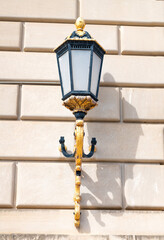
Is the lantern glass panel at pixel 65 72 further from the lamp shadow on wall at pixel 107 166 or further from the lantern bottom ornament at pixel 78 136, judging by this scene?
the lamp shadow on wall at pixel 107 166

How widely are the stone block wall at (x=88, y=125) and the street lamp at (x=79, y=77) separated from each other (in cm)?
29

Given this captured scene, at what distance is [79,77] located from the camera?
4.66 meters

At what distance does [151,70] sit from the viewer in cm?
550

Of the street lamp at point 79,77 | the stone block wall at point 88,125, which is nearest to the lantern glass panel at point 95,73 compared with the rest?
the street lamp at point 79,77

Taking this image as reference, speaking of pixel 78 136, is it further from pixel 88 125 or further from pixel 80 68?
pixel 80 68

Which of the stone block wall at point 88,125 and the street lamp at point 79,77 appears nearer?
the street lamp at point 79,77

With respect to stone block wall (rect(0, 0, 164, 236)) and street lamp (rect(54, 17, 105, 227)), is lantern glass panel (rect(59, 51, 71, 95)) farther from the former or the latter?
stone block wall (rect(0, 0, 164, 236))

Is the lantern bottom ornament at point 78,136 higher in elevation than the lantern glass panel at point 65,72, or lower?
lower

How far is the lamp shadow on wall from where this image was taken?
5.00 m

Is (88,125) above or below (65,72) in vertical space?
below

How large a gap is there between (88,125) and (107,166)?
49 centimetres

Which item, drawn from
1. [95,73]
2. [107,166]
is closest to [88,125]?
[107,166]

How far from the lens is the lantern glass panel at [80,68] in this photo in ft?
15.3

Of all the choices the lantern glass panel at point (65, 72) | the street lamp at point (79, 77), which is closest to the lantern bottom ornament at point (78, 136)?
the street lamp at point (79, 77)
